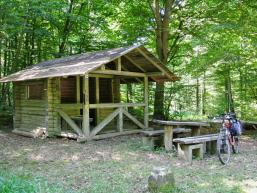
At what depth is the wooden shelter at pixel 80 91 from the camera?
36.6ft

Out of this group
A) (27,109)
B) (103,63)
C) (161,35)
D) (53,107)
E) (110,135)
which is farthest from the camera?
(161,35)

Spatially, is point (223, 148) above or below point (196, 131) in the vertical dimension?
below

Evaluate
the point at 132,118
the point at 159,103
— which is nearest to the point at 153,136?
the point at 132,118

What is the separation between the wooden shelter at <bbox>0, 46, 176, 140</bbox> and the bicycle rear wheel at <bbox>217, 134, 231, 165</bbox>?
4.52 meters

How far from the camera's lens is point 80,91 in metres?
13.8

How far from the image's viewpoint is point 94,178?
253 inches

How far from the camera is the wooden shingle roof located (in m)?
10.5

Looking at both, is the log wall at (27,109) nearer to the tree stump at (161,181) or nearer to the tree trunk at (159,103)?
the tree trunk at (159,103)

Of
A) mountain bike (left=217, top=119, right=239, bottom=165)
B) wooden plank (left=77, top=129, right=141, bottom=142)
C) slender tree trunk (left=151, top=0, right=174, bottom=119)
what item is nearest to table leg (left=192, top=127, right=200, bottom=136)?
mountain bike (left=217, top=119, right=239, bottom=165)

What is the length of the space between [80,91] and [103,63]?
12.0 ft

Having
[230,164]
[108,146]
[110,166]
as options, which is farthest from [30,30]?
[230,164]

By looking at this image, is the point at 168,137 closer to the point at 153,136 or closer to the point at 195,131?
the point at 153,136

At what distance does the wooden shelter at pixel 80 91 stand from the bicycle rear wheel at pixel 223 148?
452 cm

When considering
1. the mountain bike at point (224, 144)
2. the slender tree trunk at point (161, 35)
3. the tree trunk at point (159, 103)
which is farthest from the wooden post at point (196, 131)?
the tree trunk at point (159, 103)
